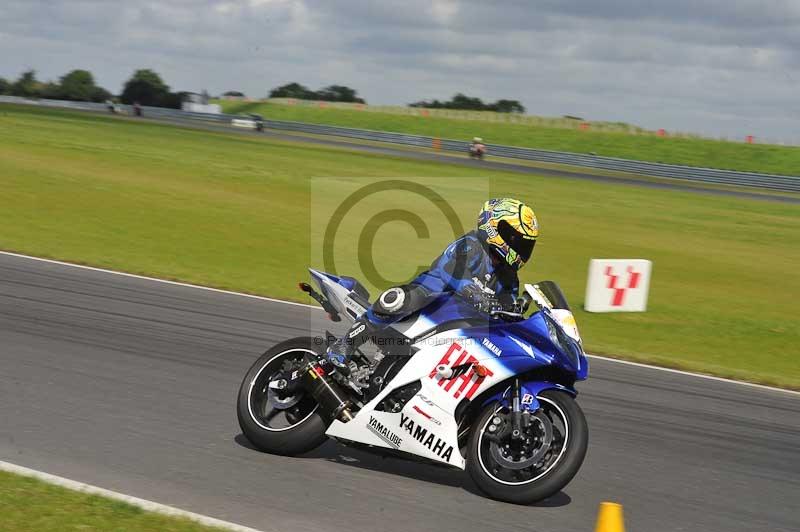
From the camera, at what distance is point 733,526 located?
5.63 metres

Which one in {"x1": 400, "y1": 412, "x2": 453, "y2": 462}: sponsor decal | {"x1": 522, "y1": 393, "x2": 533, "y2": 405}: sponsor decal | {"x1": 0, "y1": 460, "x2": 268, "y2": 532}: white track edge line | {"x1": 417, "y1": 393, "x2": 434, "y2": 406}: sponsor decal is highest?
{"x1": 522, "y1": 393, "x2": 533, "y2": 405}: sponsor decal

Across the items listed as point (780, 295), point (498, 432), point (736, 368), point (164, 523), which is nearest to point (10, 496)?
point (164, 523)

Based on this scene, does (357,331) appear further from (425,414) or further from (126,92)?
(126,92)

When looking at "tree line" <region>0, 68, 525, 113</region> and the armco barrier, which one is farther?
"tree line" <region>0, 68, 525, 113</region>

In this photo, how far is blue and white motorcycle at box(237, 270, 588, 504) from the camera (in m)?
5.55

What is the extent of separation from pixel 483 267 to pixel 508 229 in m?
0.29

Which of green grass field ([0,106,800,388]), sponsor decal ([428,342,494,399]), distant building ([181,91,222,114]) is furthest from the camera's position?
distant building ([181,91,222,114])

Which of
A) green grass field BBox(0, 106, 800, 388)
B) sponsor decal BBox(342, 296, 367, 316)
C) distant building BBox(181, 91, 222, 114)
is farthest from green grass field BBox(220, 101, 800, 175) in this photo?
sponsor decal BBox(342, 296, 367, 316)

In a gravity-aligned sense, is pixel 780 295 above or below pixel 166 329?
below

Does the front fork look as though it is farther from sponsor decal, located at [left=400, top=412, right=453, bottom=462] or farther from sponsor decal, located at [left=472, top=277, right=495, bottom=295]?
sponsor decal, located at [left=472, top=277, right=495, bottom=295]

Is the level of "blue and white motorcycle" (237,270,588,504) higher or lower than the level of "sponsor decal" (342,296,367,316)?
lower

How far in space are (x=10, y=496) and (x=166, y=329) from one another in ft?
17.1

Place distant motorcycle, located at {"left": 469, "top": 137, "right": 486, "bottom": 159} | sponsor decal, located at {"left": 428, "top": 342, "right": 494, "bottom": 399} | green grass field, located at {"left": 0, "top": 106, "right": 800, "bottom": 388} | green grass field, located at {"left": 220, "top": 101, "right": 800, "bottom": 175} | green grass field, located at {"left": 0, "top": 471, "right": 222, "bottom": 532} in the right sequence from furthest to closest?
green grass field, located at {"left": 220, "top": 101, "right": 800, "bottom": 175}
distant motorcycle, located at {"left": 469, "top": 137, "right": 486, "bottom": 159}
green grass field, located at {"left": 0, "top": 106, "right": 800, "bottom": 388}
sponsor decal, located at {"left": 428, "top": 342, "right": 494, "bottom": 399}
green grass field, located at {"left": 0, "top": 471, "right": 222, "bottom": 532}

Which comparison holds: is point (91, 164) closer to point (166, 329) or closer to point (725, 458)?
point (166, 329)
